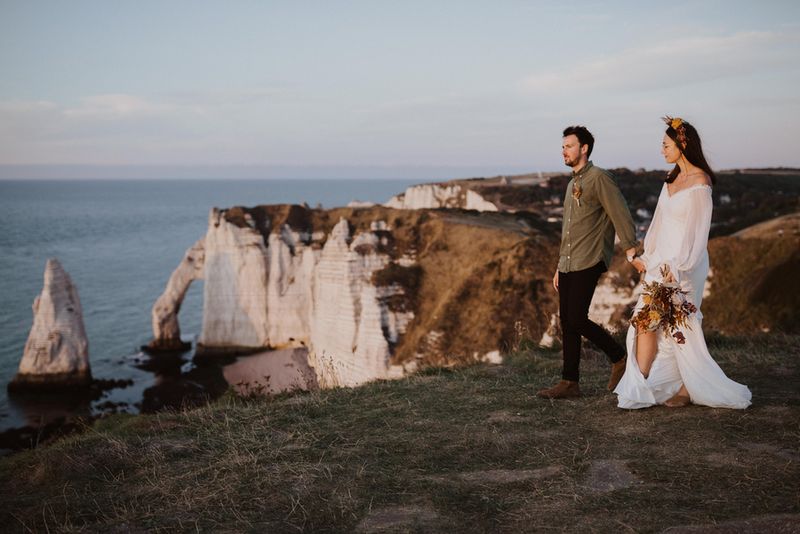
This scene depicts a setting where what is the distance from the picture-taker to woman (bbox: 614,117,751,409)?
684 centimetres

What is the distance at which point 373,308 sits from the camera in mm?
34062

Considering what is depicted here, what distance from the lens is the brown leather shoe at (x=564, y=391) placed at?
792 cm

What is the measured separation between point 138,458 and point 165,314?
42926 millimetres

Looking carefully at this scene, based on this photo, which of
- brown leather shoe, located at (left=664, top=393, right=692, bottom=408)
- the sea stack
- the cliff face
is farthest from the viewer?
the sea stack

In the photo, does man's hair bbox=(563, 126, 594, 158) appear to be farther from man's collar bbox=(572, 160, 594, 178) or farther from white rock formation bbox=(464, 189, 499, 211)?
white rock formation bbox=(464, 189, 499, 211)

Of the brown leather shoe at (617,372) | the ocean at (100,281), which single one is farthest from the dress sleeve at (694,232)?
the ocean at (100,281)

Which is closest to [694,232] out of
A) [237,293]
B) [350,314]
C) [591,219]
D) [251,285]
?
[591,219]

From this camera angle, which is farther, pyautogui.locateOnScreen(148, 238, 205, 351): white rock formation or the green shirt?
pyautogui.locateOnScreen(148, 238, 205, 351): white rock formation

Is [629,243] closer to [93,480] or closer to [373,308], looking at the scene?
[93,480]

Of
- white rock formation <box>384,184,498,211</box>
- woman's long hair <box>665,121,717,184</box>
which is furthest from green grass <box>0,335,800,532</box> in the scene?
white rock formation <box>384,184,498,211</box>

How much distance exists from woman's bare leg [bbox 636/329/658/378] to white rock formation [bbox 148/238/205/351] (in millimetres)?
42984

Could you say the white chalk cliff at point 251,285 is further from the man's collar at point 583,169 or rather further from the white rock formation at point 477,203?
the man's collar at point 583,169

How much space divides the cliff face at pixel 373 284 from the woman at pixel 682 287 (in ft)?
59.3

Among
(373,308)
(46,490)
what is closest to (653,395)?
(46,490)
